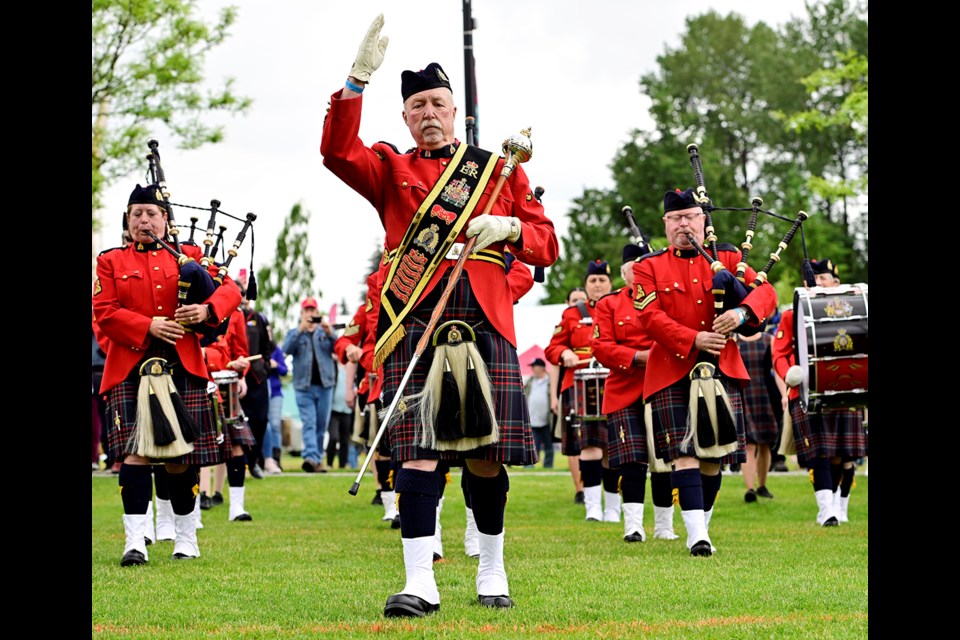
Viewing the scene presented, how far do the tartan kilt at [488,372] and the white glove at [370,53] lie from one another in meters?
0.85

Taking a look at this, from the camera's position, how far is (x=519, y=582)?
225 inches

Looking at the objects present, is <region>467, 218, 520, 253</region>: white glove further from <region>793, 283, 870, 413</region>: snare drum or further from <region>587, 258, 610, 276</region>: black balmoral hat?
<region>587, 258, 610, 276</region>: black balmoral hat

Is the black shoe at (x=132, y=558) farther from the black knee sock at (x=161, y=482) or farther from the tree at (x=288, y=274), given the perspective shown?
the tree at (x=288, y=274)

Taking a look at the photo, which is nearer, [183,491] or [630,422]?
[183,491]

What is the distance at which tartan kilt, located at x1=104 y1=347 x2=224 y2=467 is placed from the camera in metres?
6.86

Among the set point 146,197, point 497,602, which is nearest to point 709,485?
point 497,602

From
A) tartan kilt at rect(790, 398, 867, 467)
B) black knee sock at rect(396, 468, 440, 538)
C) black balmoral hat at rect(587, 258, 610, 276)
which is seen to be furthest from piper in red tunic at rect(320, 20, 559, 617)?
black balmoral hat at rect(587, 258, 610, 276)

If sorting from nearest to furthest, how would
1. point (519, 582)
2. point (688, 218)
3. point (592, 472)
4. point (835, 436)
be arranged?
point (519, 582) < point (688, 218) < point (835, 436) < point (592, 472)

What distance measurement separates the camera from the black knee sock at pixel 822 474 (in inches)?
359

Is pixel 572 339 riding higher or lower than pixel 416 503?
higher

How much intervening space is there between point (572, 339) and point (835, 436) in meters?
2.37

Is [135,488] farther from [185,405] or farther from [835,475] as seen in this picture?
[835,475]
